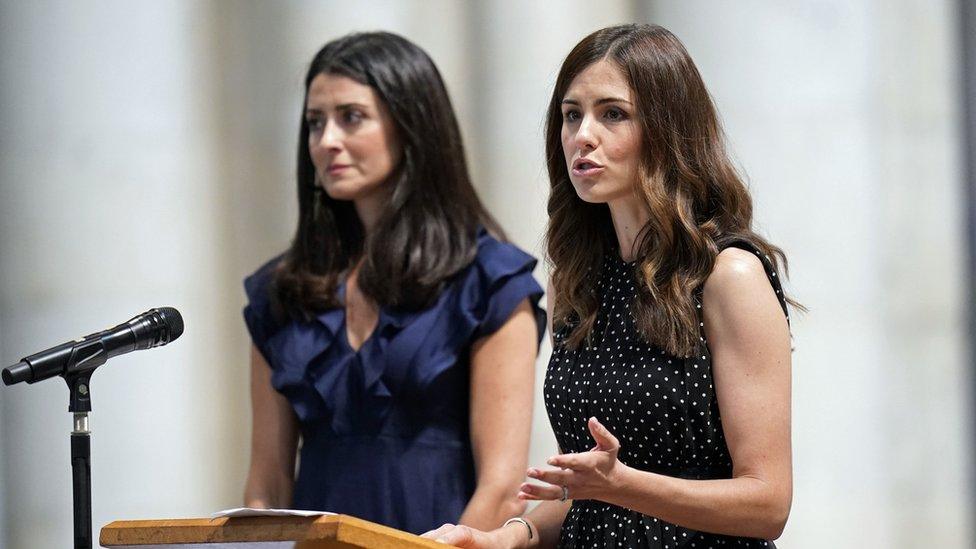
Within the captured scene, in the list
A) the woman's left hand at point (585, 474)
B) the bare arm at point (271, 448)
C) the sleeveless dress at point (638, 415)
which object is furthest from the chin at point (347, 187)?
the woman's left hand at point (585, 474)

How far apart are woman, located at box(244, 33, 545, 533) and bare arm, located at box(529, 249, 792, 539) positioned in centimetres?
113

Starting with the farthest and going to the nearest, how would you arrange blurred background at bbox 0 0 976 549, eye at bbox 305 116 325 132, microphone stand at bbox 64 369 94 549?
blurred background at bbox 0 0 976 549, eye at bbox 305 116 325 132, microphone stand at bbox 64 369 94 549

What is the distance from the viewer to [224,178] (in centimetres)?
486

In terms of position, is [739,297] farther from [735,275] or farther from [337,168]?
[337,168]

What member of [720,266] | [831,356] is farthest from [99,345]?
[831,356]

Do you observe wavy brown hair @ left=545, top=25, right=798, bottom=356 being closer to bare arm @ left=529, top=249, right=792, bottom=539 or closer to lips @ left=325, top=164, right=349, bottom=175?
bare arm @ left=529, top=249, right=792, bottom=539

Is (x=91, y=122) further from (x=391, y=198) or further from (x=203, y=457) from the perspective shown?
(x=391, y=198)

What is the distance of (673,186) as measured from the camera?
2.36m

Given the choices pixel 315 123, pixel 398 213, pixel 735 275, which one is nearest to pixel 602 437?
pixel 735 275

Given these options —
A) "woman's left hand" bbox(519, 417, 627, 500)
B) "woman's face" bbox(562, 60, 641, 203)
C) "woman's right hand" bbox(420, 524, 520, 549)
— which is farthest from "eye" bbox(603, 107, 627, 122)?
"woman's right hand" bbox(420, 524, 520, 549)

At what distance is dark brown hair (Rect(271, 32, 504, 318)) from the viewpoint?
3486 mm

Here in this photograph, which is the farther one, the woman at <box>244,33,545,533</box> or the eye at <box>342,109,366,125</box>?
the eye at <box>342,109,366,125</box>

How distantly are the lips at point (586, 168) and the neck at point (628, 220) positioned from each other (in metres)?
0.10

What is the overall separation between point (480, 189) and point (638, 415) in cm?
256
